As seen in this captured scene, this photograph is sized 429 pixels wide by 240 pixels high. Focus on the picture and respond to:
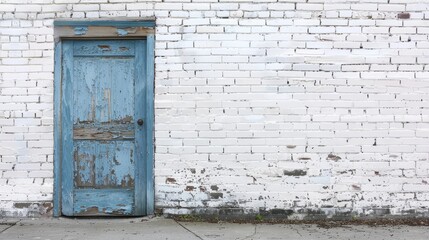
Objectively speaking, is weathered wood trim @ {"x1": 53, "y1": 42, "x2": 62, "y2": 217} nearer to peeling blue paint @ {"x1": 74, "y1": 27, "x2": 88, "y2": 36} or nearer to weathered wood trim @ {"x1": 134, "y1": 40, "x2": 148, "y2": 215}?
peeling blue paint @ {"x1": 74, "y1": 27, "x2": 88, "y2": 36}

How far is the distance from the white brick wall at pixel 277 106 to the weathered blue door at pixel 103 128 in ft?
0.66

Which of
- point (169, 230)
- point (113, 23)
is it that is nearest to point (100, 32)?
point (113, 23)

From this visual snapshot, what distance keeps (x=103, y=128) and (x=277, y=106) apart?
6.20 ft

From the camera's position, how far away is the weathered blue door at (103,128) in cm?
565

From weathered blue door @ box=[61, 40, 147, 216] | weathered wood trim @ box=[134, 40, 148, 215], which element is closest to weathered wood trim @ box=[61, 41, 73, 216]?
weathered blue door @ box=[61, 40, 147, 216]

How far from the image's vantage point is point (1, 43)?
5633 millimetres

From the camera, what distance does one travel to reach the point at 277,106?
559cm

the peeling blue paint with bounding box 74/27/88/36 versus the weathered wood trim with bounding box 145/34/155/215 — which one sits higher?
the peeling blue paint with bounding box 74/27/88/36

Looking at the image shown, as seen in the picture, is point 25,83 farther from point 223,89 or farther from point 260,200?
point 260,200

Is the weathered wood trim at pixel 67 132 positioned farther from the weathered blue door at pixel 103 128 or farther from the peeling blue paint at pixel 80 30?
the peeling blue paint at pixel 80 30

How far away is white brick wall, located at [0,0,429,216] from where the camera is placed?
5590 mm

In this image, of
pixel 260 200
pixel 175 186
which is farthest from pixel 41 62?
pixel 260 200

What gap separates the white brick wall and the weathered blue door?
20 centimetres

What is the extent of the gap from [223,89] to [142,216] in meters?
1.63
